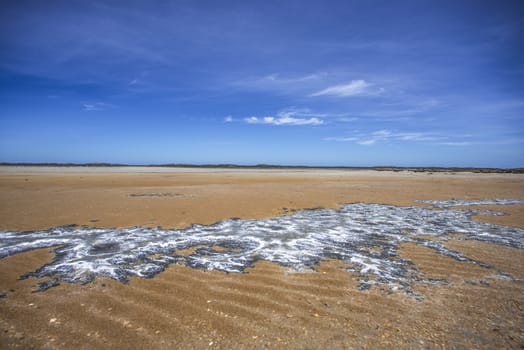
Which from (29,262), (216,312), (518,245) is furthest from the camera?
(518,245)

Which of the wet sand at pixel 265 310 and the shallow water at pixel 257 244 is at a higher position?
the shallow water at pixel 257 244

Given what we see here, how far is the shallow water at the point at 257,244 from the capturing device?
17.0 ft

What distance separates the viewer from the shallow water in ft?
17.0

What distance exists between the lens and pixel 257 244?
6.95 m

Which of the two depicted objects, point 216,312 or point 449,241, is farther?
point 449,241

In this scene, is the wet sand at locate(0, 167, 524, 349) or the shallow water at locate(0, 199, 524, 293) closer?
the wet sand at locate(0, 167, 524, 349)

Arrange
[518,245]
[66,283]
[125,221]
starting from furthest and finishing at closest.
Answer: [125,221], [518,245], [66,283]

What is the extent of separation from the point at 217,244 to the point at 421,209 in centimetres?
1038

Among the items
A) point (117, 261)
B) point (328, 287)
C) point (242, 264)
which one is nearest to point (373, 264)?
point (328, 287)

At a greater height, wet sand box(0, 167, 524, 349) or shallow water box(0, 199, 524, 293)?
shallow water box(0, 199, 524, 293)

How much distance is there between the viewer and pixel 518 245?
6.86 metres

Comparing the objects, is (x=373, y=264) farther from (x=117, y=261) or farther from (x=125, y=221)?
(x=125, y=221)

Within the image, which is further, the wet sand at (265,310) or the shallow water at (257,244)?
the shallow water at (257,244)

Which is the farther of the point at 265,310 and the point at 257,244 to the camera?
the point at 257,244
